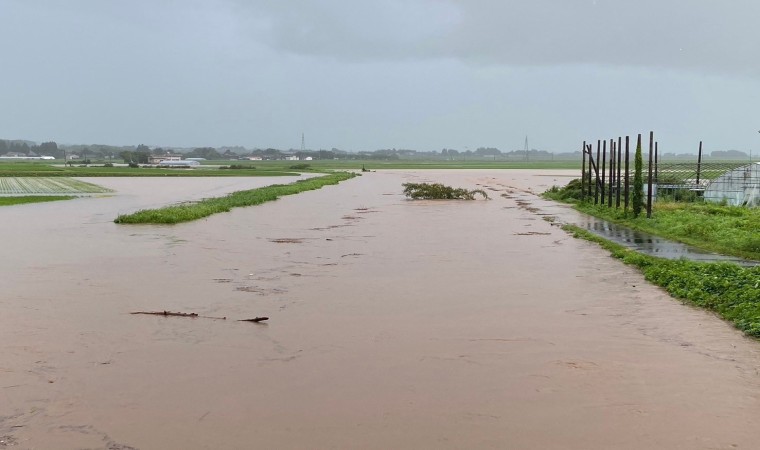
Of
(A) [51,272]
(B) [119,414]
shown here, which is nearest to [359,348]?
(B) [119,414]

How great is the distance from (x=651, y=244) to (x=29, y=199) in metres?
30.5

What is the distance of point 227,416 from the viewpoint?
6.14 meters

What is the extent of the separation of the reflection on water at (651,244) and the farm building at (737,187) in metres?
7.17

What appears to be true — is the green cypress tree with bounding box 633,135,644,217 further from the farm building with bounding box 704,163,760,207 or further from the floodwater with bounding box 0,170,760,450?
the floodwater with bounding box 0,170,760,450

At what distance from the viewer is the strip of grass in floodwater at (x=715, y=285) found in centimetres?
920

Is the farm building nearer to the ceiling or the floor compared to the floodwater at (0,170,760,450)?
nearer to the ceiling

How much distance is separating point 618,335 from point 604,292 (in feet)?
9.31

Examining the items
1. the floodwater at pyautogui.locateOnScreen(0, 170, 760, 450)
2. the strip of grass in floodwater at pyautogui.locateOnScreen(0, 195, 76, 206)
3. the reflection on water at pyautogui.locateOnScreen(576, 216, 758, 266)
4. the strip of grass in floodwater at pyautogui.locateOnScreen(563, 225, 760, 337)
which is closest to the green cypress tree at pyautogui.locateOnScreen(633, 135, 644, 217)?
the reflection on water at pyautogui.locateOnScreen(576, 216, 758, 266)

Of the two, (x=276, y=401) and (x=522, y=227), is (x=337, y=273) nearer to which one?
(x=276, y=401)

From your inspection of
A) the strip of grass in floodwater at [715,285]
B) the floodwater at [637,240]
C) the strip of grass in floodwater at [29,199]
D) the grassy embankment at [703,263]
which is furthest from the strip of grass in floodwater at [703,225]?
the strip of grass in floodwater at [29,199]

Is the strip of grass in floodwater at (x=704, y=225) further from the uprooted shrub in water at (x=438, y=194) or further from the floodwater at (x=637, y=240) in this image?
the uprooted shrub in water at (x=438, y=194)

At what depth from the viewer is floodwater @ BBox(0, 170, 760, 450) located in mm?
5859

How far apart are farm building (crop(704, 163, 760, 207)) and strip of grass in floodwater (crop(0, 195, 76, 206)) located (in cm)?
3080

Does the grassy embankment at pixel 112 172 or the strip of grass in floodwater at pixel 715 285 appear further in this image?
the grassy embankment at pixel 112 172
